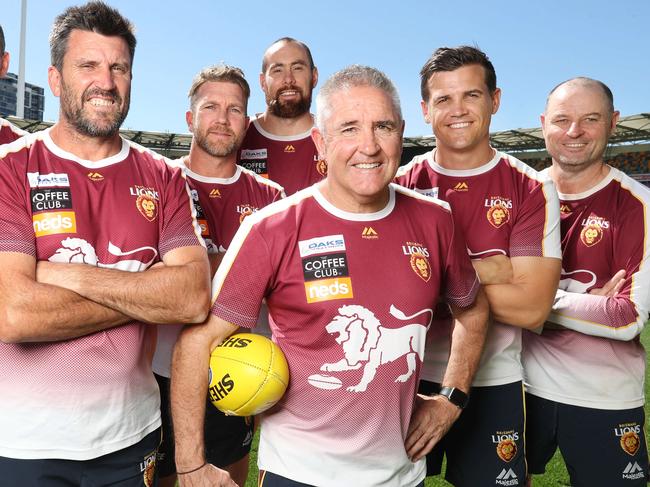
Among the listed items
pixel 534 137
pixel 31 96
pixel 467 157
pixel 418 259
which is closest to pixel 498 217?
pixel 467 157

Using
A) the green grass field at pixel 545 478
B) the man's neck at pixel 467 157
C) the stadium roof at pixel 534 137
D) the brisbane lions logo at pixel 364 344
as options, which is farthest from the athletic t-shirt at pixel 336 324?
the stadium roof at pixel 534 137

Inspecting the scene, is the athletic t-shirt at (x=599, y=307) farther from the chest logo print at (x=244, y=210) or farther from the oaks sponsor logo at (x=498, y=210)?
the chest logo print at (x=244, y=210)

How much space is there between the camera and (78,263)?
224cm

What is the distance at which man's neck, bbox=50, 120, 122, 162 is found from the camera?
95.0 inches

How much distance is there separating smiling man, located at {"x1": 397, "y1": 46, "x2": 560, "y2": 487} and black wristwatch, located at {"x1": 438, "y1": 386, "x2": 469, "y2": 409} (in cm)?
60

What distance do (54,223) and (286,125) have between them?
93.3 inches

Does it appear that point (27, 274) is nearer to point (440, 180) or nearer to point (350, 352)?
point (350, 352)

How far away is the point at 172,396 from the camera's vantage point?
2.09 metres

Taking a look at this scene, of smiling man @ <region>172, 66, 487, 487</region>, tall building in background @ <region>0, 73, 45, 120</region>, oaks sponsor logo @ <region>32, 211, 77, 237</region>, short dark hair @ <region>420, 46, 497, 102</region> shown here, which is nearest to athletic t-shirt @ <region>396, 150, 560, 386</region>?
short dark hair @ <region>420, 46, 497, 102</region>

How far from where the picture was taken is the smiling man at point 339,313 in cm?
205

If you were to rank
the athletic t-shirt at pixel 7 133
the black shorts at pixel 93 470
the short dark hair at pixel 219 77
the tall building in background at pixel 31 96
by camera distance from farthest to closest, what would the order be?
the tall building in background at pixel 31 96, the short dark hair at pixel 219 77, the athletic t-shirt at pixel 7 133, the black shorts at pixel 93 470

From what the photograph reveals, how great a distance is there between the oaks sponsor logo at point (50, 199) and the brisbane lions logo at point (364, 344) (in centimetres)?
114

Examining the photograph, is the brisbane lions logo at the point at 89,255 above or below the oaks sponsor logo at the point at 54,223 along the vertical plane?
below

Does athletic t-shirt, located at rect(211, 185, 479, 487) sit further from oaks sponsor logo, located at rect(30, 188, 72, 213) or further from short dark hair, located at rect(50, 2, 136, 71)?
short dark hair, located at rect(50, 2, 136, 71)
